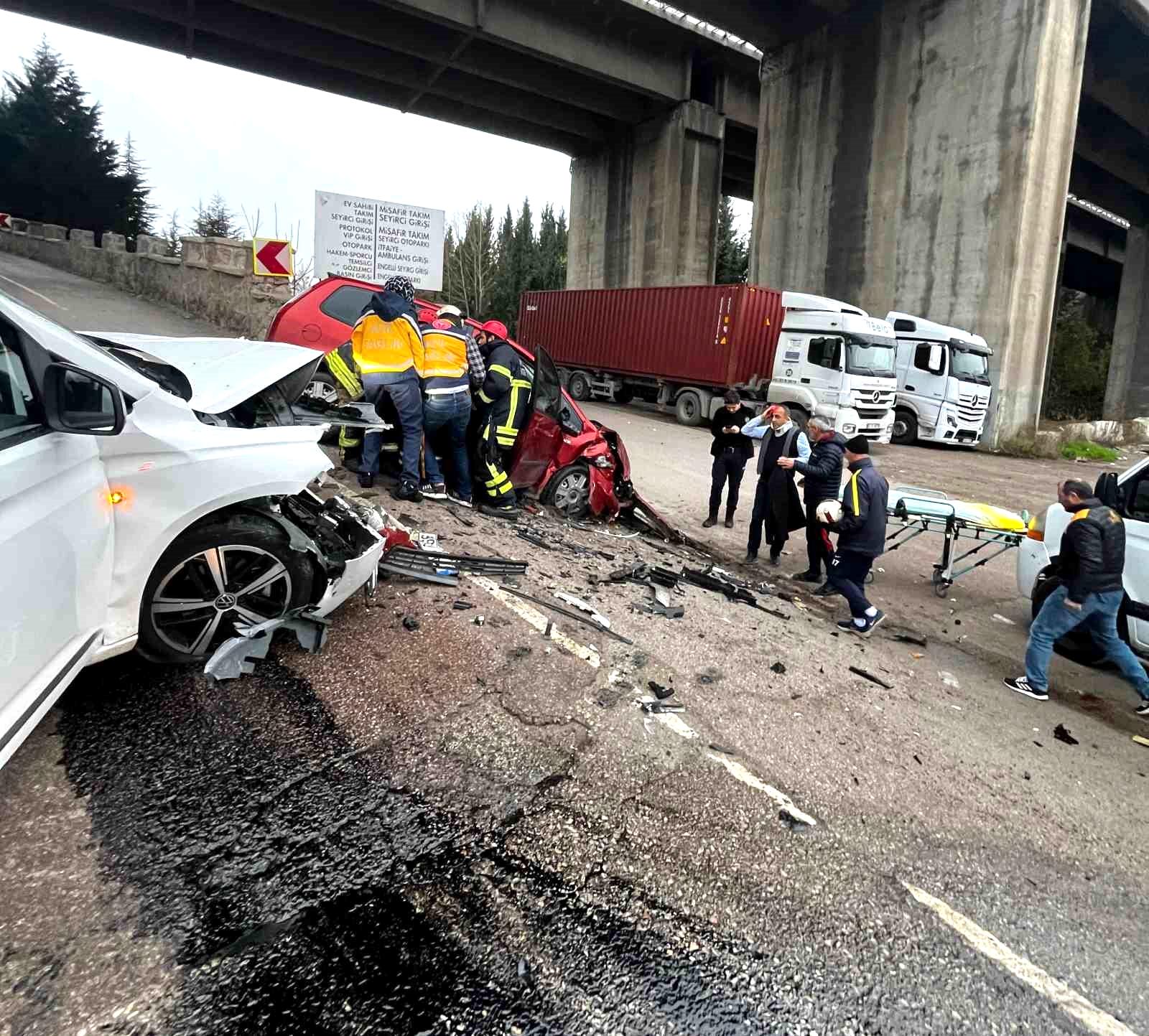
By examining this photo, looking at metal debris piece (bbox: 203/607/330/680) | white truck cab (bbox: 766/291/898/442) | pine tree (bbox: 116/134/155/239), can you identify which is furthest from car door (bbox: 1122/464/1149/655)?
pine tree (bbox: 116/134/155/239)

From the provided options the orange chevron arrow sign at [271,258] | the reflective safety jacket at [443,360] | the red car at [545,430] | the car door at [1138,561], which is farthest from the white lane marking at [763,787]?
the orange chevron arrow sign at [271,258]

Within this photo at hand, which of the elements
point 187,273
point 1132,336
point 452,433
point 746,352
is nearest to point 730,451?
point 452,433

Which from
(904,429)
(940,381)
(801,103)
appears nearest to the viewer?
(940,381)

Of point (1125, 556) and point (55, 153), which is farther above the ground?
point (55, 153)

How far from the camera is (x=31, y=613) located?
6.88 feet

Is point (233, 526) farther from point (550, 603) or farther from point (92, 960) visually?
point (550, 603)

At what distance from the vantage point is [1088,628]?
4.72 meters

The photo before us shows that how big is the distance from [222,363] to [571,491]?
3615mm

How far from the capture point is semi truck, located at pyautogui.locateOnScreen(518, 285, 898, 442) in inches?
619

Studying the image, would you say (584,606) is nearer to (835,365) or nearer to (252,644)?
(252,644)

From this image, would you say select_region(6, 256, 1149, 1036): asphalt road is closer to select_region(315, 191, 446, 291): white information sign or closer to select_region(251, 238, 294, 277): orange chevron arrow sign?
select_region(315, 191, 446, 291): white information sign

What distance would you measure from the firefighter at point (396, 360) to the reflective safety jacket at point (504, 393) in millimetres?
600

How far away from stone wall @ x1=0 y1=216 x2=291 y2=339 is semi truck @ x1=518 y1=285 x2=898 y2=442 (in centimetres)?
904

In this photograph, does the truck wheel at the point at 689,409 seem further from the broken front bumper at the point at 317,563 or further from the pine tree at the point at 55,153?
the pine tree at the point at 55,153
